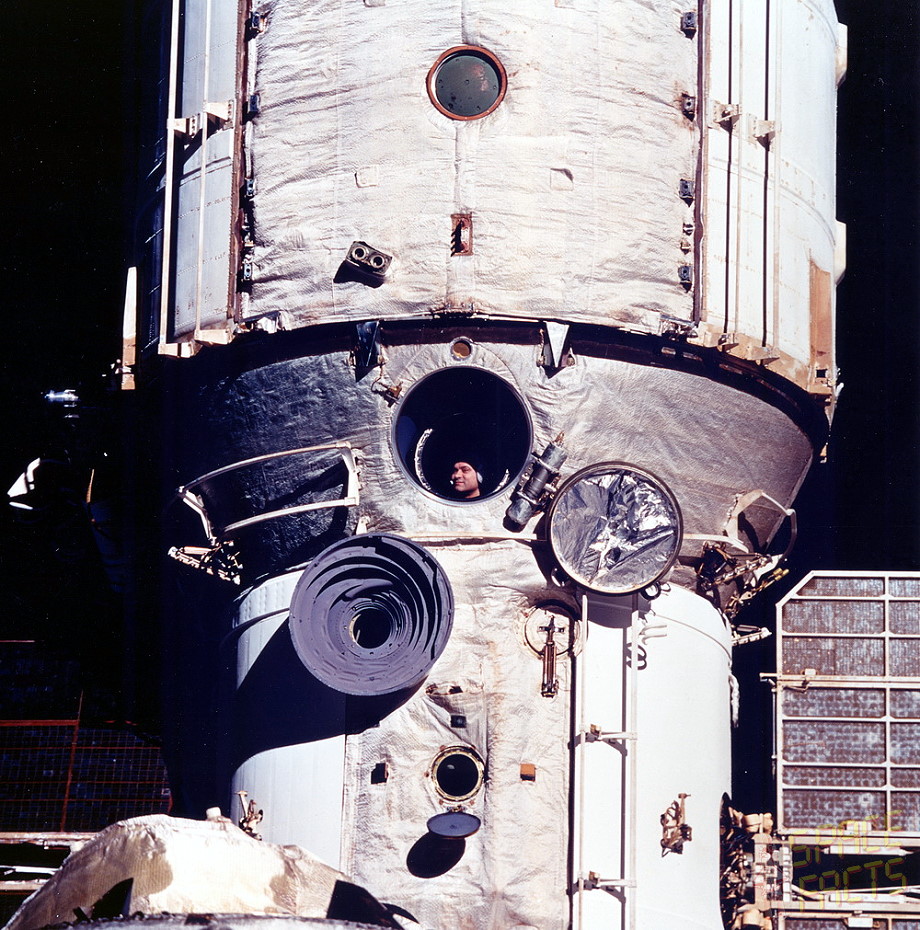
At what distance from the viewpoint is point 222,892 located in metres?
13.3

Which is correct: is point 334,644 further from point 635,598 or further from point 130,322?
point 130,322

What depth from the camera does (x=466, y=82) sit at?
16.2 m

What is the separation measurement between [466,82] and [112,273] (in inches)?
467

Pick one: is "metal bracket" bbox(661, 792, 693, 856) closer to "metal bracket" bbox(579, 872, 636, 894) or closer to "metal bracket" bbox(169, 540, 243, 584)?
"metal bracket" bbox(579, 872, 636, 894)

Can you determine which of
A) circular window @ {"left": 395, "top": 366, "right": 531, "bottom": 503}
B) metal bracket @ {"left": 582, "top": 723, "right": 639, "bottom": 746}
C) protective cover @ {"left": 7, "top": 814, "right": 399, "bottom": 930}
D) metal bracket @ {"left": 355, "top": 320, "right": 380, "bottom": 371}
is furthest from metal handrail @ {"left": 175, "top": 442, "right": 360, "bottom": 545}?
protective cover @ {"left": 7, "top": 814, "right": 399, "bottom": 930}

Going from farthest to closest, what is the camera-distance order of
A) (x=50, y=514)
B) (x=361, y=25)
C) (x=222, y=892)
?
1. (x=50, y=514)
2. (x=361, y=25)
3. (x=222, y=892)

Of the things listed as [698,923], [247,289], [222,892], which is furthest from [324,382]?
[698,923]

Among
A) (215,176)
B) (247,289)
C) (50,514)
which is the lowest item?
(50,514)

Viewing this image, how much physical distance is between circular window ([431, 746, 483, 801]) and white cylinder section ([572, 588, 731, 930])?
897 millimetres

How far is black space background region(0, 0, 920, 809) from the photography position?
2402 centimetres

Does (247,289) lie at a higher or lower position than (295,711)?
higher

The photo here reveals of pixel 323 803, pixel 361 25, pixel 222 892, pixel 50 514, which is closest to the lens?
pixel 222 892

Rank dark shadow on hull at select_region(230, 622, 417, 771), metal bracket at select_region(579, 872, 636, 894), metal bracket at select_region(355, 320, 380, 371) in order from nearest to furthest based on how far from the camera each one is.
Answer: metal bracket at select_region(579, 872, 636, 894) < dark shadow on hull at select_region(230, 622, 417, 771) < metal bracket at select_region(355, 320, 380, 371)

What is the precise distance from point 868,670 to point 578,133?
6.64m
